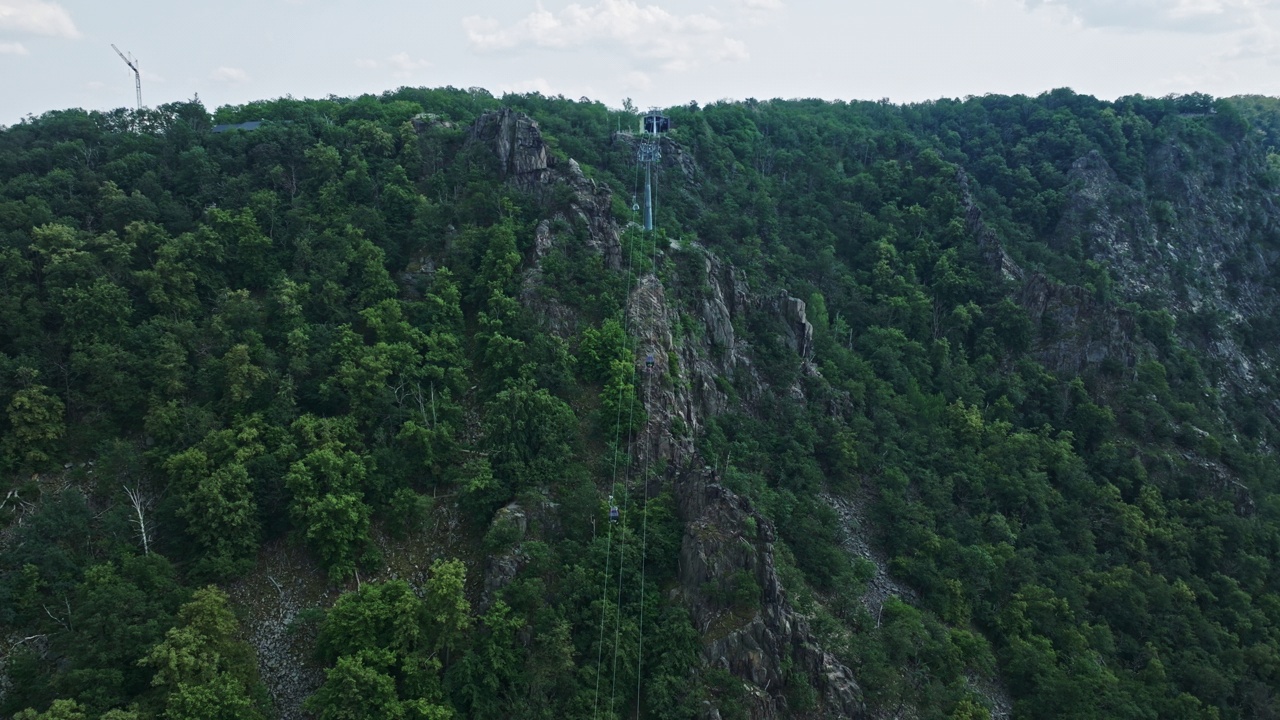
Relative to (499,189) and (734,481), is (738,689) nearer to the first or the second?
(734,481)

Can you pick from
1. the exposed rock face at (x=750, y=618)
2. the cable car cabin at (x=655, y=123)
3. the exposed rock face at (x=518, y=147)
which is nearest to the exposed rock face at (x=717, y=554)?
the exposed rock face at (x=750, y=618)

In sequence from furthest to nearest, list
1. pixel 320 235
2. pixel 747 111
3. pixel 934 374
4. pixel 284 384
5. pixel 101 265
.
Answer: pixel 747 111, pixel 934 374, pixel 320 235, pixel 101 265, pixel 284 384

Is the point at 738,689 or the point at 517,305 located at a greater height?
the point at 517,305

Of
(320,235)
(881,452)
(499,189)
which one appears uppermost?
(499,189)

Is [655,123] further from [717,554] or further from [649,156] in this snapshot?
[717,554]

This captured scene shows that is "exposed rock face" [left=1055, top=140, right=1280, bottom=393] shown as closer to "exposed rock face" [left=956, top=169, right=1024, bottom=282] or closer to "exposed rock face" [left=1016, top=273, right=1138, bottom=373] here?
"exposed rock face" [left=1016, top=273, right=1138, bottom=373]

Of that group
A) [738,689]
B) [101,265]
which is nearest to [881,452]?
[738,689]
